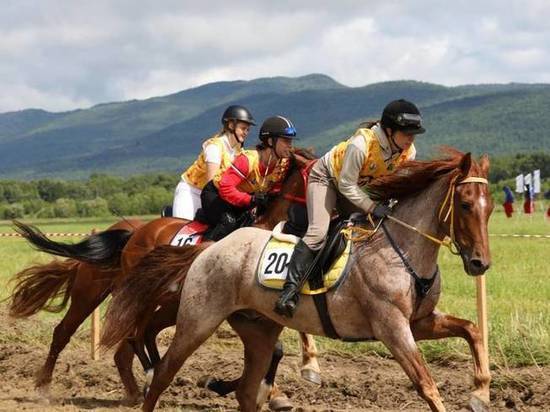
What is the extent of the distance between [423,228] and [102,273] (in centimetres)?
412

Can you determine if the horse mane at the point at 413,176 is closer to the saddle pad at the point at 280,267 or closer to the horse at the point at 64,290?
the saddle pad at the point at 280,267

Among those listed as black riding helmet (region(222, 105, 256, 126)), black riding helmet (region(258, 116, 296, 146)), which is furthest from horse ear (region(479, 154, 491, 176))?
black riding helmet (region(222, 105, 256, 126))

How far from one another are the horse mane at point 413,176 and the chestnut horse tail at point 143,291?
1568 mm

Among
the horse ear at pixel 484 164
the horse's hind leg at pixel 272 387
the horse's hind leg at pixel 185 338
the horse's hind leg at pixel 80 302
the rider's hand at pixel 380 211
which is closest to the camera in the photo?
the horse ear at pixel 484 164

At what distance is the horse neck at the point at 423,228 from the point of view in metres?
6.67

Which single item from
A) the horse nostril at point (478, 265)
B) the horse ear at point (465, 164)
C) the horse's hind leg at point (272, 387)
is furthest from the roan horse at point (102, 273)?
the horse nostril at point (478, 265)

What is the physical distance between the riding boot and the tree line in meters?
44.1

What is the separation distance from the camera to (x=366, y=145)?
691 cm

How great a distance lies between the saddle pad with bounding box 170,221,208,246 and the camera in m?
8.73

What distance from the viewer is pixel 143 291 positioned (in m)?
7.86

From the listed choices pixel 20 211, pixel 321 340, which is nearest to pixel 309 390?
pixel 321 340

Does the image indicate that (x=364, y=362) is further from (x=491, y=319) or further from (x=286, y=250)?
(x=286, y=250)

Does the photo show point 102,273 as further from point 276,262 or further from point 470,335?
point 470,335

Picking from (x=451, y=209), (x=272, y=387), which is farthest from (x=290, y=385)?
(x=451, y=209)
